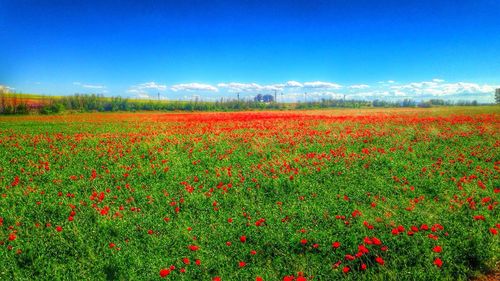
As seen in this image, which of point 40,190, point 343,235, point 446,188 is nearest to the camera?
point 343,235

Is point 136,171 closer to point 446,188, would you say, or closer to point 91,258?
point 91,258

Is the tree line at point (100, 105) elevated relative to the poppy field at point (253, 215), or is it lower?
elevated

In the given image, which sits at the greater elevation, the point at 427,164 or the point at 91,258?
the point at 427,164

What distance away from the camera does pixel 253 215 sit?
6.89 metres

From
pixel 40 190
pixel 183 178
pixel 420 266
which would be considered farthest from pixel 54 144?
pixel 420 266

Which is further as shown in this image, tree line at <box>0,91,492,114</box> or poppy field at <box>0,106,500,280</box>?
tree line at <box>0,91,492,114</box>

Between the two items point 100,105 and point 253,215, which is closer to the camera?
point 253,215

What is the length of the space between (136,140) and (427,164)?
14.7 m

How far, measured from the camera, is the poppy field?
4.89 meters

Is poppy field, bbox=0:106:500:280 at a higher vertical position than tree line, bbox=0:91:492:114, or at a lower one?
lower

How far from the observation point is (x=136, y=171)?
1044cm

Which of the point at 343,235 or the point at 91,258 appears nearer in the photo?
the point at 91,258

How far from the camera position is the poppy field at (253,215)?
4895 millimetres

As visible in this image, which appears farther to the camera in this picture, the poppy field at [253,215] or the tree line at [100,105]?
the tree line at [100,105]
